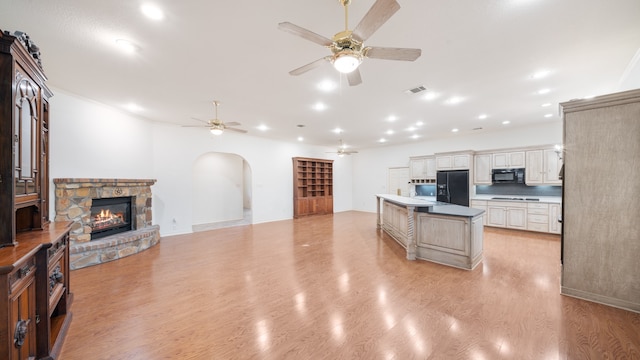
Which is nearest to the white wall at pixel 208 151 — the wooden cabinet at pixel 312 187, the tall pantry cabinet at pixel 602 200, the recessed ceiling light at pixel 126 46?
the wooden cabinet at pixel 312 187

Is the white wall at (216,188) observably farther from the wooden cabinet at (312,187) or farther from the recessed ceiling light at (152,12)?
the recessed ceiling light at (152,12)

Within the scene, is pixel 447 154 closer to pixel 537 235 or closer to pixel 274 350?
pixel 537 235

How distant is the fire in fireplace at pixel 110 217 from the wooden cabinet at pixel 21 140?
2775 mm

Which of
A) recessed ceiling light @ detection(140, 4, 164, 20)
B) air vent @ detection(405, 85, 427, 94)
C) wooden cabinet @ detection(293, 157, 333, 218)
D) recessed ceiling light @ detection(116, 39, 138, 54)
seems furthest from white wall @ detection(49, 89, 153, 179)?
air vent @ detection(405, 85, 427, 94)

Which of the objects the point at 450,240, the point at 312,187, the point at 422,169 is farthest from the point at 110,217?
the point at 422,169

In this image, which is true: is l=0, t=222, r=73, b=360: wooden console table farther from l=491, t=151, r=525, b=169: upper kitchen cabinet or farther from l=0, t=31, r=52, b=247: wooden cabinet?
l=491, t=151, r=525, b=169: upper kitchen cabinet

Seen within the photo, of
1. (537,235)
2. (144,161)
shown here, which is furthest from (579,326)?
(144,161)

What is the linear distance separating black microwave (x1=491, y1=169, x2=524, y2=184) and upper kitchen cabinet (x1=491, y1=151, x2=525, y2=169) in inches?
5.4

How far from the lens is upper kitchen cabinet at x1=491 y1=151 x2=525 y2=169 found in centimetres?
660

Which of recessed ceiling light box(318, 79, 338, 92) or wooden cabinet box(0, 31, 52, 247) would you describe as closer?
wooden cabinet box(0, 31, 52, 247)

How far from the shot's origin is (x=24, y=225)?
7.06 ft

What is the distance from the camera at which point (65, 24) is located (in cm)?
233

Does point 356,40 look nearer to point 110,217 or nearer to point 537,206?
point 110,217

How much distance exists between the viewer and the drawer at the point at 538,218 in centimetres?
606
